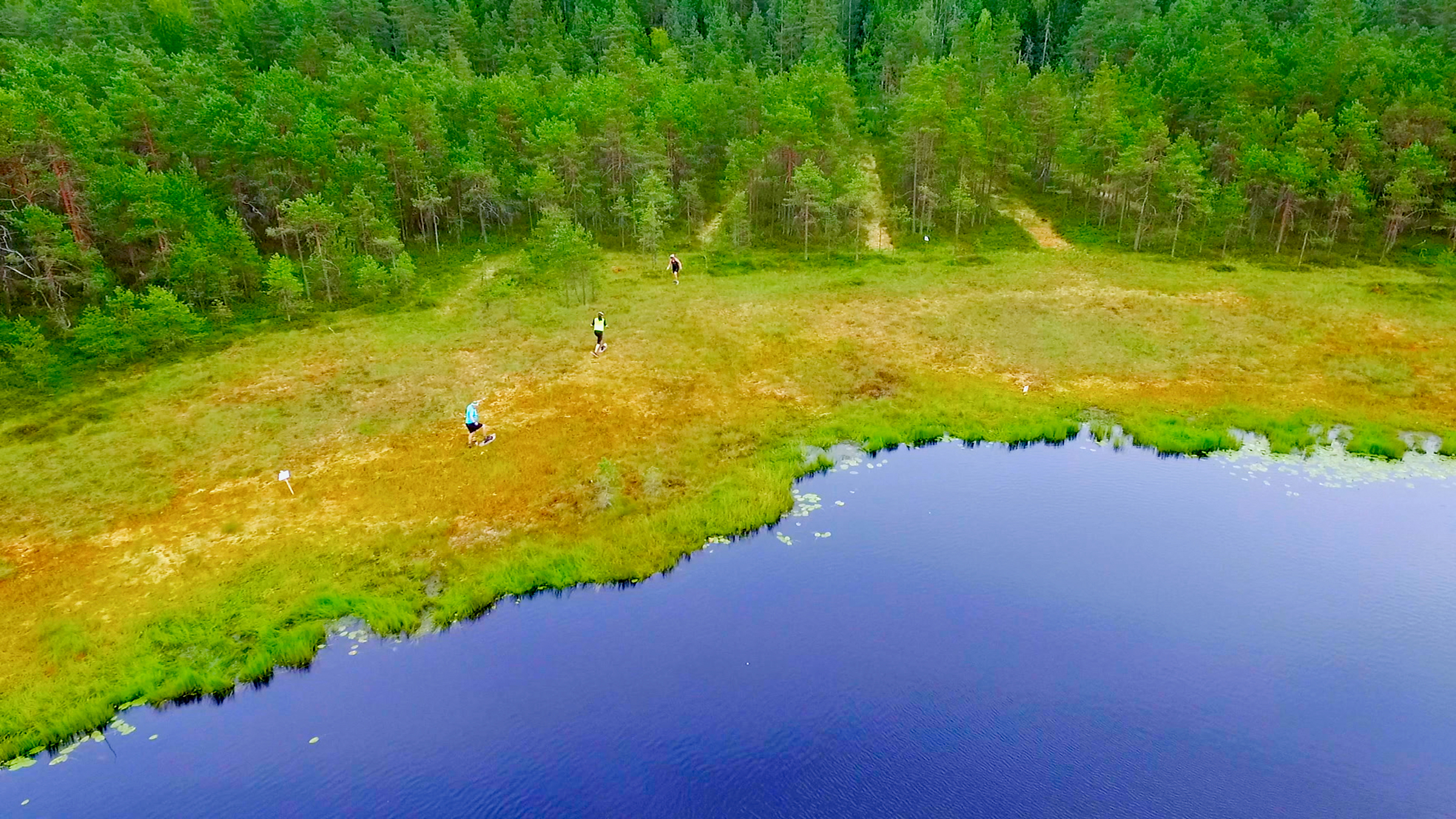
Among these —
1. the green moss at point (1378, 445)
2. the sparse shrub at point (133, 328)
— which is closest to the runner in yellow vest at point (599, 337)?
the sparse shrub at point (133, 328)

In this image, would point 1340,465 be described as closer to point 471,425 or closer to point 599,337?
point 599,337

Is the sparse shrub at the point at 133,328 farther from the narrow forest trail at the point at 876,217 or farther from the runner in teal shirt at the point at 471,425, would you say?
the narrow forest trail at the point at 876,217

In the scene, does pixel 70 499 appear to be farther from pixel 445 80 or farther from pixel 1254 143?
pixel 1254 143

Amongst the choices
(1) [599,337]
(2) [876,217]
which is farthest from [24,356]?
(2) [876,217]

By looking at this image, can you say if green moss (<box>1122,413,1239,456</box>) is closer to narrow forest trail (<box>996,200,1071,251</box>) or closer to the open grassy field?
the open grassy field

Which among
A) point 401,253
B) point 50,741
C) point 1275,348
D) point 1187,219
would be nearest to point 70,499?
point 50,741

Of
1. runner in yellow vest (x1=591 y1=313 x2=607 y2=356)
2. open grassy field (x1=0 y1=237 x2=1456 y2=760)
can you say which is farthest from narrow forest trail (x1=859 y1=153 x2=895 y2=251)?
runner in yellow vest (x1=591 y1=313 x2=607 y2=356)
